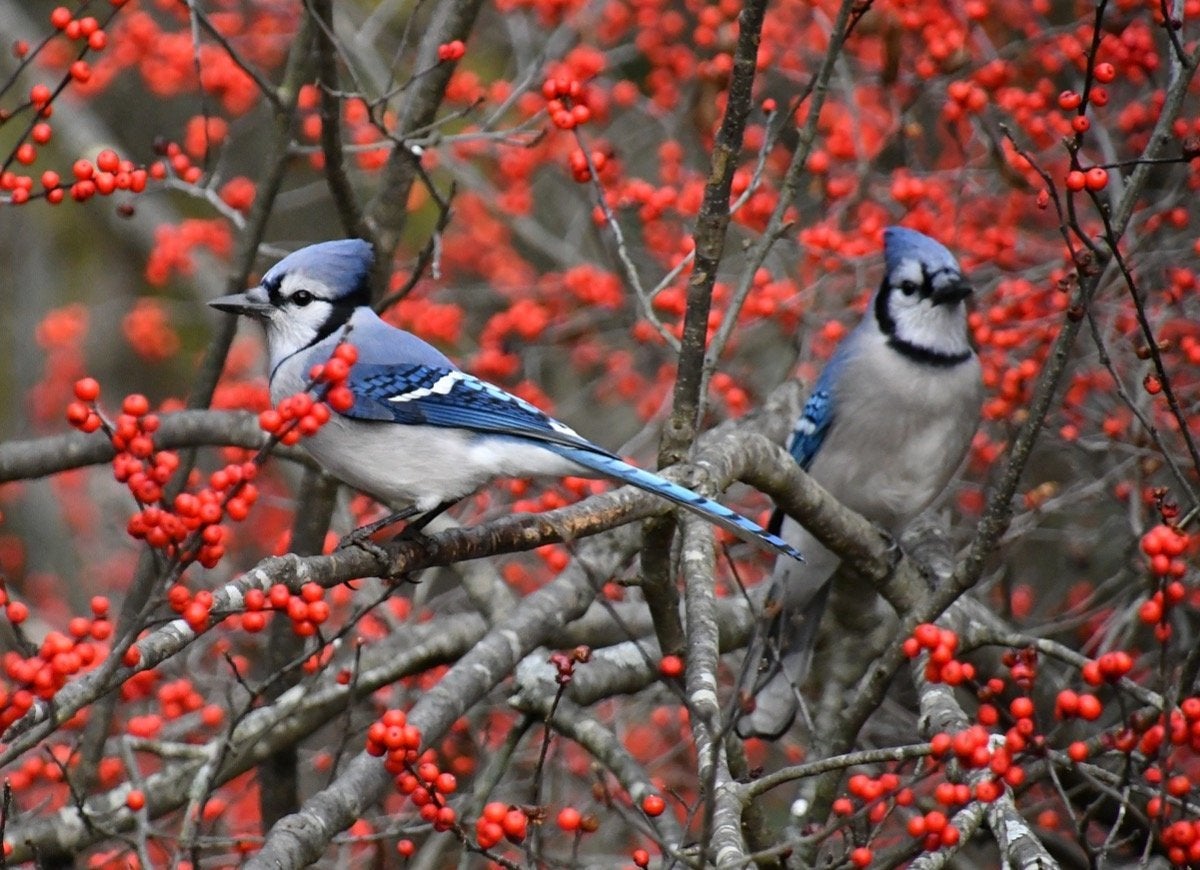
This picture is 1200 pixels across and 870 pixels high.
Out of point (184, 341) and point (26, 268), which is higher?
point (26, 268)

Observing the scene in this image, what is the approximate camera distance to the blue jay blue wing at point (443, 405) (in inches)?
138

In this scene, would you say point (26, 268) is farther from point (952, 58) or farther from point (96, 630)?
point (96, 630)

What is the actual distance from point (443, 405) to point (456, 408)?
3 centimetres

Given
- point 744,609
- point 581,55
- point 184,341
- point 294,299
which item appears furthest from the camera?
point 184,341

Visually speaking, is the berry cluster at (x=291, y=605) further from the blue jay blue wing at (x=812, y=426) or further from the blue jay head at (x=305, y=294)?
the blue jay blue wing at (x=812, y=426)

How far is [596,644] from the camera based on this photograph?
4.78 metres

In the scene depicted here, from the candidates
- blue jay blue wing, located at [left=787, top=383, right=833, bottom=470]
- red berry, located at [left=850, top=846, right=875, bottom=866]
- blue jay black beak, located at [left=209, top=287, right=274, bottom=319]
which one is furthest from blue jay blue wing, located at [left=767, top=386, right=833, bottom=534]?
red berry, located at [left=850, top=846, right=875, bottom=866]

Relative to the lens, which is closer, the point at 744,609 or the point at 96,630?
the point at 96,630

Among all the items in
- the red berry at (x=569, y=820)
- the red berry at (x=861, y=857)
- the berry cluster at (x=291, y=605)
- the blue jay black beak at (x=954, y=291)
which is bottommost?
the red berry at (x=861, y=857)

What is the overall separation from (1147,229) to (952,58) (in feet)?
2.88

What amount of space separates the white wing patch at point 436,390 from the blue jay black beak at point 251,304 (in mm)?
468

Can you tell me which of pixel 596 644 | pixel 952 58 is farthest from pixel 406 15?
pixel 596 644

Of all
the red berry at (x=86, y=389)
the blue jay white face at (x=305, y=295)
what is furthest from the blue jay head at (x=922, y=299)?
the red berry at (x=86, y=389)

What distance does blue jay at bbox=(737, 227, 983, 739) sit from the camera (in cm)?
469
